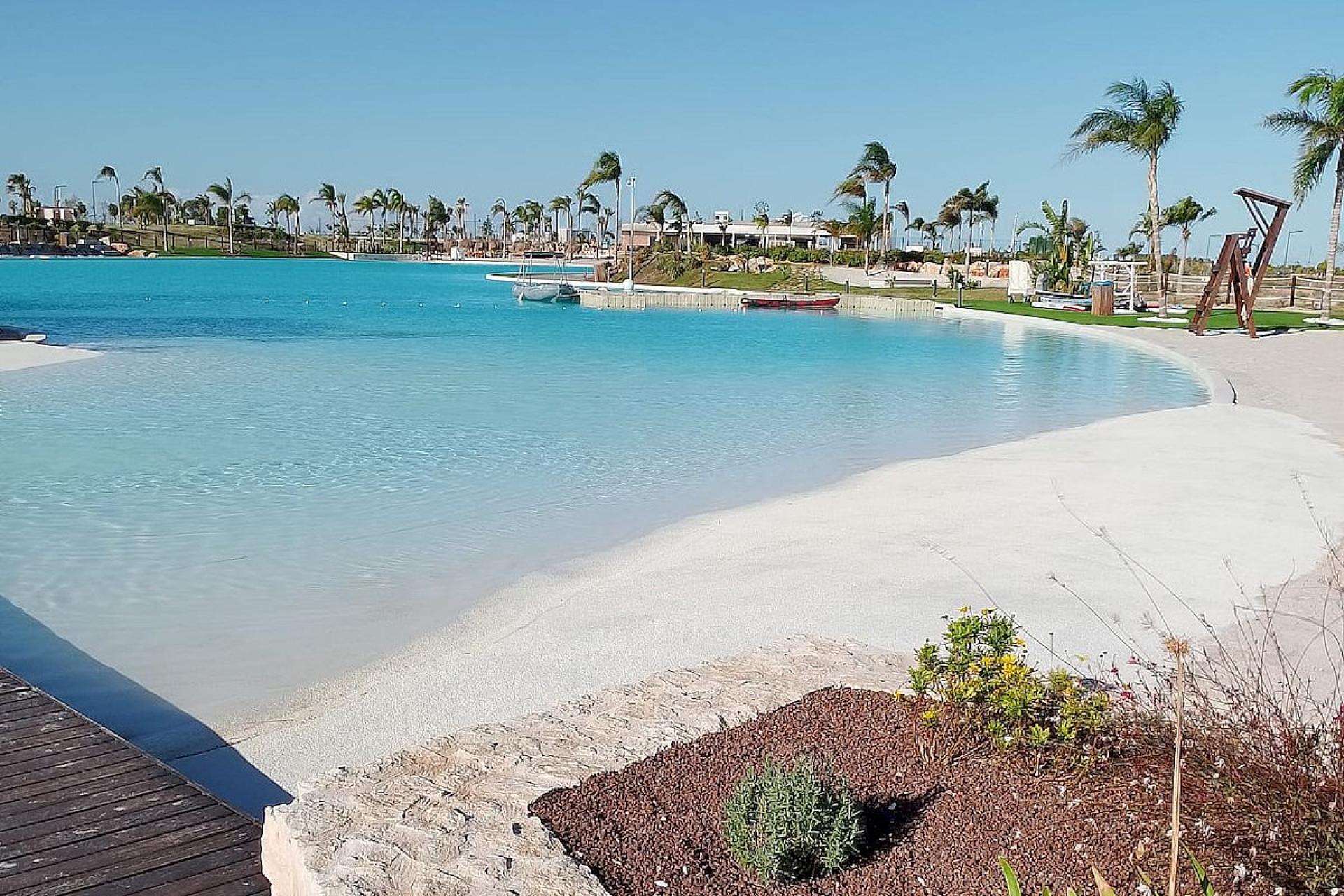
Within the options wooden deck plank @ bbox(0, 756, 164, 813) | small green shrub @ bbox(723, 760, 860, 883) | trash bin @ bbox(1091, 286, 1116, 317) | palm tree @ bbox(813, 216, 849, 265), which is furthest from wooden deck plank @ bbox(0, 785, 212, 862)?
palm tree @ bbox(813, 216, 849, 265)

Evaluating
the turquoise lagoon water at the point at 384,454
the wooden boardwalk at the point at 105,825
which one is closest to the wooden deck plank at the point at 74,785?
the wooden boardwalk at the point at 105,825

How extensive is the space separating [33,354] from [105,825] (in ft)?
78.3

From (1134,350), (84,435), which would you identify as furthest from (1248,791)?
(1134,350)

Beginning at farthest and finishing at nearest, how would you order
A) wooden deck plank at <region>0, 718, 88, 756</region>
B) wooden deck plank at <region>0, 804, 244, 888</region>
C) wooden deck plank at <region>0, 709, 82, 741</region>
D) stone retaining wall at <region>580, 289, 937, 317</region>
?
stone retaining wall at <region>580, 289, 937, 317</region>, wooden deck plank at <region>0, 709, 82, 741</region>, wooden deck plank at <region>0, 718, 88, 756</region>, wooden deck plank at <region>0, 804, 244, 888</region>

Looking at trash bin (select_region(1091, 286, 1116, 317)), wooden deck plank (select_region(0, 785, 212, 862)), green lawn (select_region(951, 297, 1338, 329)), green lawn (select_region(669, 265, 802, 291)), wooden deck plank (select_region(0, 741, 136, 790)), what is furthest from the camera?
green lawn (select_region(669, 265, 802, 291))

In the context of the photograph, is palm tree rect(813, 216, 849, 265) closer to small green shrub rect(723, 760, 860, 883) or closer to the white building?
small green shrub rect(723, 760, 860, 883)

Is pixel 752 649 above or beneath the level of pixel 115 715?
above

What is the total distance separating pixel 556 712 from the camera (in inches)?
197

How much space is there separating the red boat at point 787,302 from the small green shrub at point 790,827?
50220 mm

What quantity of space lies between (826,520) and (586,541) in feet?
7.34

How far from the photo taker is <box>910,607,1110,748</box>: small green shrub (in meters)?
4.09

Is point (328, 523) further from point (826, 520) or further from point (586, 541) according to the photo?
point (826, 520)

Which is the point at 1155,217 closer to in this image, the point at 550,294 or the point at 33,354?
the point at 550,294

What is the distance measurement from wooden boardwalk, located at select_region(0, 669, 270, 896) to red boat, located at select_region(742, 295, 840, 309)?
163 ft
